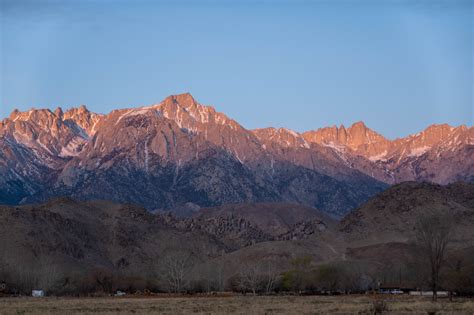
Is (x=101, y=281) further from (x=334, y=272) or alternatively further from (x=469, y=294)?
(x=469, y=294)

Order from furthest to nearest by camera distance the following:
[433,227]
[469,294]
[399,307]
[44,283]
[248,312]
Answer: [44,283] < [469,294] < [433,227] < [399,307] < [248,312]

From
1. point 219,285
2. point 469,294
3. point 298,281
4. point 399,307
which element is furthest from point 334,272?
point 399,307

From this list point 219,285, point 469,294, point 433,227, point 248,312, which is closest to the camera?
point 248,312

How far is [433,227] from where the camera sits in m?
136

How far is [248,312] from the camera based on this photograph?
306 ft

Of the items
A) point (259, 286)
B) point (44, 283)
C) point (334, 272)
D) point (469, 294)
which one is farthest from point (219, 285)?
point (469, 294)

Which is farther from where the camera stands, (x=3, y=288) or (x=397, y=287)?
(x=397, y=287)

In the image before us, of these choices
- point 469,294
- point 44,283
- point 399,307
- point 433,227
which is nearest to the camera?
point 399,307

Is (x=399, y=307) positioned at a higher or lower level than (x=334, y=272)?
lower

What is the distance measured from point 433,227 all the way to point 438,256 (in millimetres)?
4490

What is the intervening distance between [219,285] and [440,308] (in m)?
105

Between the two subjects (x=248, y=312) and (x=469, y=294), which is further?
(x=469, y=294)

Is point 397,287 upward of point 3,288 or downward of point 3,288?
downward

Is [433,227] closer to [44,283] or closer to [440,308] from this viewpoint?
[440,308]
